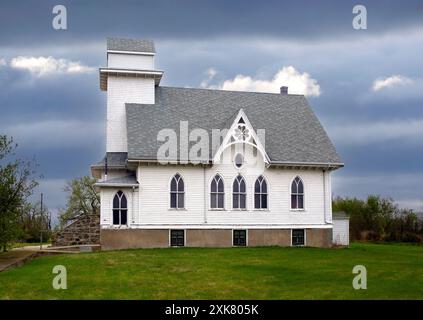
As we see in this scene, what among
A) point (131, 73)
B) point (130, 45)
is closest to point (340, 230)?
point (131, 73)

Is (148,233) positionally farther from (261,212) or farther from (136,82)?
(136,82)

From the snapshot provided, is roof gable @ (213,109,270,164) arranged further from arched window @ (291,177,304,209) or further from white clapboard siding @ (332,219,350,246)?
white clapboard siding @ (332,219,350,246)

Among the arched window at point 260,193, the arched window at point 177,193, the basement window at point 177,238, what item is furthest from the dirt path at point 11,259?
the arched window at point 260,193

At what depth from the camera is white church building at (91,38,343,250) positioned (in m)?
35.2

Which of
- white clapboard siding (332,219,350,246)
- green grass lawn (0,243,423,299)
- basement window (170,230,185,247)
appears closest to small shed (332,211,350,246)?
white clapboard siding (332,219,350,246)

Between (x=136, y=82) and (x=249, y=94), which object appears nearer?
(x=136, y=82)

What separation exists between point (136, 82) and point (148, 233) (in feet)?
32.8

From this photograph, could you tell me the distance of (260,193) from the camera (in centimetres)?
3712

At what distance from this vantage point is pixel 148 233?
35.2 metres

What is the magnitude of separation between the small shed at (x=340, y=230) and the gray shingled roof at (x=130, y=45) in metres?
15.9

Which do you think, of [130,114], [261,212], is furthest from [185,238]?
[130,114]

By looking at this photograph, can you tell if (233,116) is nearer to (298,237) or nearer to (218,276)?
(298,237)
